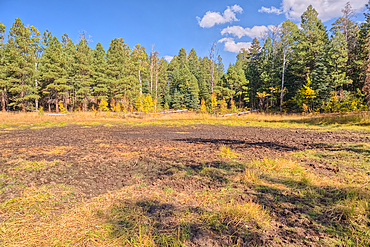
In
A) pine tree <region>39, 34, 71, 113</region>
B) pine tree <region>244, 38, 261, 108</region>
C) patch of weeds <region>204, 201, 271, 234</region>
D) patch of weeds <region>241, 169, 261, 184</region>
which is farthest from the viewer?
pine tree <region>244, 38, 261, 108</region>

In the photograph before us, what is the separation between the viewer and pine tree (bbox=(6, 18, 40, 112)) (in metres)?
34.6

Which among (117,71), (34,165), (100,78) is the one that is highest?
(117,71)

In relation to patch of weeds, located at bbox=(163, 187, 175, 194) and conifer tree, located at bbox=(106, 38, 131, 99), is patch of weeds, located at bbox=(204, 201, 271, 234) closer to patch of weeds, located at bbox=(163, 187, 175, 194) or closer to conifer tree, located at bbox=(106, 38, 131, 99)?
patch of weeds, located at bbox=(163, 187, 175, 194)

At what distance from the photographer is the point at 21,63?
35.1 m

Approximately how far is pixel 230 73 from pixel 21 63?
143 ft

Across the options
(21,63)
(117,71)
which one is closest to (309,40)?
(117,71)

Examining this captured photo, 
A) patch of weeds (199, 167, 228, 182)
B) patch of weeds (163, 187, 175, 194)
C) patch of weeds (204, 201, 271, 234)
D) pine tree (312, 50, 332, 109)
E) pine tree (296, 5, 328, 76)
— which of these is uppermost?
pine tree (296, 5, 328, 76)

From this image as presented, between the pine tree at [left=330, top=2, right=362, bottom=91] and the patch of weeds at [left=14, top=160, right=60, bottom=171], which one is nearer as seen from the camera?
the patch of weeds at [left=14, top=160, right=60, bottom=171]

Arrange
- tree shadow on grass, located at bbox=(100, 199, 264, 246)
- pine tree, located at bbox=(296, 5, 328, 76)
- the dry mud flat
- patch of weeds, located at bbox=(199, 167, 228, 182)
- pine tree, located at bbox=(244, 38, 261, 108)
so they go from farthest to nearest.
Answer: pine tree, located at bbox=(244, 38, 261, 108)
pine tree, located at bbox=(296, 5, 328, 76)
patch of weeds, located at bbox=(199, 167, 228, 182)
the dry mud flat
tree shadow on grass, located at bbox=(100, 199, 264, 246)

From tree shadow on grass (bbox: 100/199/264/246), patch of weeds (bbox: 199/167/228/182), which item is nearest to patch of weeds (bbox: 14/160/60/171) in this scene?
tree shadow on grass (bbox: 100/199/264/246)

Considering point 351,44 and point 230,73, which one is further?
point 230,73

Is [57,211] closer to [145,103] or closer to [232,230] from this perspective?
[232,230]

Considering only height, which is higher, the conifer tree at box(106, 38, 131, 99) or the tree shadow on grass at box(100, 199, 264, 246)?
the conifer tree at box(106, 38, 131, 99)

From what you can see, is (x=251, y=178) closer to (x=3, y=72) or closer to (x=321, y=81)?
(x=321, y=81)
